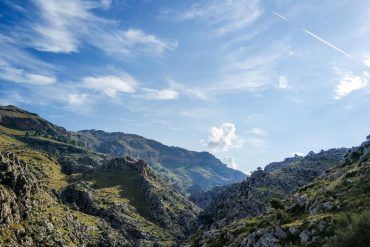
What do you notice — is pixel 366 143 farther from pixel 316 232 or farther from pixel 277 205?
pixel 316 232

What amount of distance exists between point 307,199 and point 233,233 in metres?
23.3

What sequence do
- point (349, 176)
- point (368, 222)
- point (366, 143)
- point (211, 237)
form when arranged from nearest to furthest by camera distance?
point (368, 222)
point (349, 176)
point (211, 237)
point (366, 143)

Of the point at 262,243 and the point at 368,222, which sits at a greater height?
the point at 368,222

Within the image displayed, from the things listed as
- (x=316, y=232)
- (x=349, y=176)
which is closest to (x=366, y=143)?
(x=349, y=176)

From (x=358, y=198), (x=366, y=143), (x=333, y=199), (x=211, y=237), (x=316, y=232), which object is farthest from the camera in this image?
(x=366, y=143)

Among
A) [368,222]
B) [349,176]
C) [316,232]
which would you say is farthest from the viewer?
[349,176]

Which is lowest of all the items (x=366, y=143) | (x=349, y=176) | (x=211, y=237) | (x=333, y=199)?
(x=211, y=237)

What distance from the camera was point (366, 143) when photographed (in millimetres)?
148000

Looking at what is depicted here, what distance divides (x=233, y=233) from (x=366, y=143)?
61836 millimetres

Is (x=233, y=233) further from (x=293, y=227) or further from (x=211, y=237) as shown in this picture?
(x=293, y=227)

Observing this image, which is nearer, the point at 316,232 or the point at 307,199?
the point at 316,232

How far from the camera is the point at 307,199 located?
116 meters

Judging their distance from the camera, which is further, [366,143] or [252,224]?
[366,143]

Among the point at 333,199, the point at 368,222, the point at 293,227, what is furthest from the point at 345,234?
the point at 333,199
